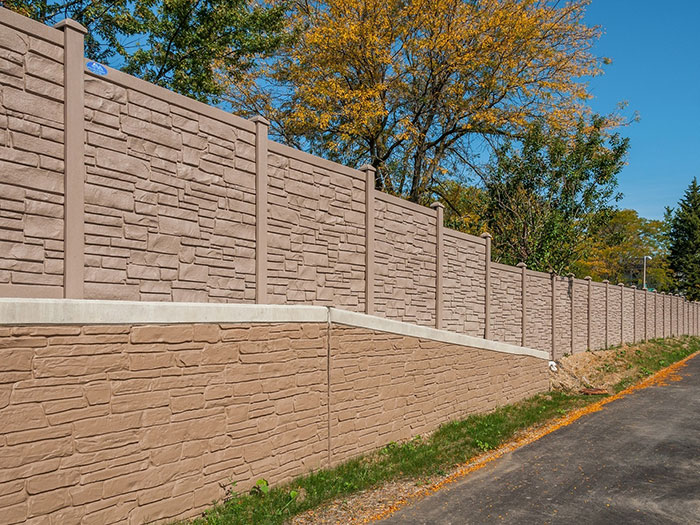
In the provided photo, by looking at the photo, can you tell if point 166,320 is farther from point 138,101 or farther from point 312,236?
point 312,236

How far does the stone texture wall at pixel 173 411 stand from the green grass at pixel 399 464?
0.21 metres

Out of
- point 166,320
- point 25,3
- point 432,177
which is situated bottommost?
point 166,320

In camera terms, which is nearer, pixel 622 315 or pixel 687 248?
pixel 622 315

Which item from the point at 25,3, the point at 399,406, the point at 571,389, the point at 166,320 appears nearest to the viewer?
the point at 166,320

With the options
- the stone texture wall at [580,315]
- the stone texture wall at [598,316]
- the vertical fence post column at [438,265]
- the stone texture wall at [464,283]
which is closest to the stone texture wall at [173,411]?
the vertical fence post column at [438,265]

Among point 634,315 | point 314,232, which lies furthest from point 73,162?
point 634,315

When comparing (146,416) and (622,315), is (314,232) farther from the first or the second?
(622,315)

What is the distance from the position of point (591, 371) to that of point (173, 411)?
17.2 meters

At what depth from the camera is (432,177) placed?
2391 centimetres

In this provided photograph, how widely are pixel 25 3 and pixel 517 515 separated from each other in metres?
14.8

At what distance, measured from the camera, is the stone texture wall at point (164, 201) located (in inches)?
227

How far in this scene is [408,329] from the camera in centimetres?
1014

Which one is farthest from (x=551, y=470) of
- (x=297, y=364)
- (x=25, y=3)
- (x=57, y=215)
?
(x=25, y=3)

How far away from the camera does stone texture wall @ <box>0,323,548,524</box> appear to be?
4848 mm
